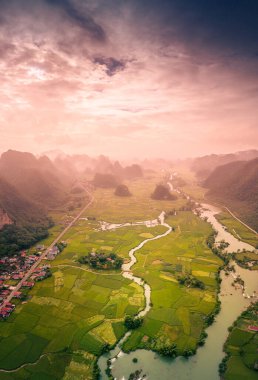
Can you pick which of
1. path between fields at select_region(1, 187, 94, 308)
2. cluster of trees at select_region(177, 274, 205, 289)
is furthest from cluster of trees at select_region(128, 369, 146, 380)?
path between fields at select_region(1, 187, 94, 308)

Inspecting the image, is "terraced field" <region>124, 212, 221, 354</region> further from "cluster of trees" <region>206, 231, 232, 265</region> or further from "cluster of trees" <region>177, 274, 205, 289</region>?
"cluster of trees" <region>206, 231, 232, 265</region>

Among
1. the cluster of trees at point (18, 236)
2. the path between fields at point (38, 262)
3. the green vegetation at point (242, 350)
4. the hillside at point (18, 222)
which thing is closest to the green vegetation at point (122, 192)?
the path between fields at point (38, 262)

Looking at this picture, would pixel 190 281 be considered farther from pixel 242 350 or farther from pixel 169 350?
pixel 169 350

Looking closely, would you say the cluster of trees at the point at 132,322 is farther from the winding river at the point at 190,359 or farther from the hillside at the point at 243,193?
the hillside at the point at 243,193

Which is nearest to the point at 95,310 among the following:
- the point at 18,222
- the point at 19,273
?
the point at 19,273

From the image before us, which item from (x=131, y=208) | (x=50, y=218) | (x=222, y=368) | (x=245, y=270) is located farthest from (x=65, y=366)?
(x=131, y=208)
